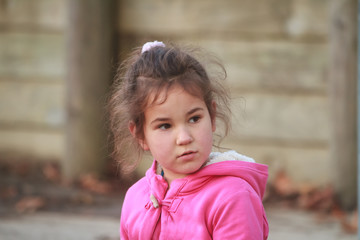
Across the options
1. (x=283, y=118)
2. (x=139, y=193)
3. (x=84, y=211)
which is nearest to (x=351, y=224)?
(x=283, y=118)

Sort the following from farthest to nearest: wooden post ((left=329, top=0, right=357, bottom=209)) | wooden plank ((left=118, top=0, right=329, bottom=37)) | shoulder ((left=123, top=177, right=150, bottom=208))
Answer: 1. wooden plank ((left=118, top=0, right=329, bottom=37))
2. wooden post ((left=329, top=0, right=357, bottom=209))
3. shoulder ((left=123, top=177, right=150, bottom=208))

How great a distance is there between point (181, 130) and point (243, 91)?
2.74 meters

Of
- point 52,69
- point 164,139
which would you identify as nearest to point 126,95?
point 164,139

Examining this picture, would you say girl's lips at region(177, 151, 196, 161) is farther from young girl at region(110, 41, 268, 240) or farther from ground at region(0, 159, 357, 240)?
ground at region(0, 159, 357, 240)

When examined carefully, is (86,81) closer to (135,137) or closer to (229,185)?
(135,137)

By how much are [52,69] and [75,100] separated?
0.63m

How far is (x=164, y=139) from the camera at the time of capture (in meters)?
2.10

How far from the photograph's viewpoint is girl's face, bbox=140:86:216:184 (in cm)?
207

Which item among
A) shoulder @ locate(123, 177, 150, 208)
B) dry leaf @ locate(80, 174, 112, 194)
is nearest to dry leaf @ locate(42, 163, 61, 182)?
dry leaf @ locate(80, 174, 112, 194)

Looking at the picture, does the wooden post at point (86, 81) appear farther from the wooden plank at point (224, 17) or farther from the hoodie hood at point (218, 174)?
the hoodie hood at point (218, 174)

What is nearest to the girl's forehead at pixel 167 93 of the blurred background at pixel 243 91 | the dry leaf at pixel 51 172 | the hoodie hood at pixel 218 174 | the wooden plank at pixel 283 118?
the hoodie hood at pixel 218 174

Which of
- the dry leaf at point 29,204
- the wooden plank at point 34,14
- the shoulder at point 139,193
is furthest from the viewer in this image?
the wooden plank at point 34,14

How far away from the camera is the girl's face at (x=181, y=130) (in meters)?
2.07

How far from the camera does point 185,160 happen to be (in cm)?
209
